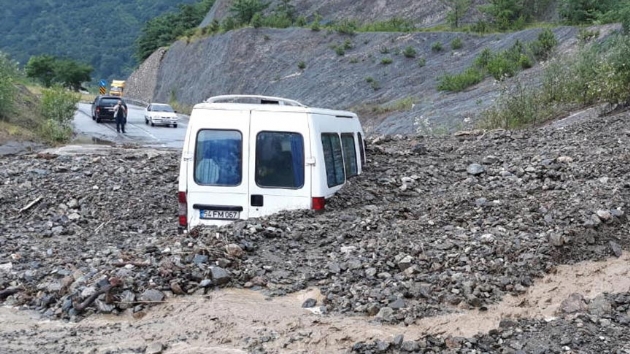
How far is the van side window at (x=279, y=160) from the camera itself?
8.36 m

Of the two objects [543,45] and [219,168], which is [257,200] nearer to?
[219,168]

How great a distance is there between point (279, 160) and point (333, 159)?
0.93 metres

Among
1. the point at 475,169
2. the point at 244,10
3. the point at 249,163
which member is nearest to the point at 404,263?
the point at 249,163

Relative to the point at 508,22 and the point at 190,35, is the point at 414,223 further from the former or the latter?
the point at 190,35

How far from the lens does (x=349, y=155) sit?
1029 cm

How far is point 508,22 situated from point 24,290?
35732mm

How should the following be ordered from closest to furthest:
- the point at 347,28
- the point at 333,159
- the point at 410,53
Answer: the point at 333,159
the point at 410,53
the point at 347,28

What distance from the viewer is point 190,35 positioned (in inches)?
2457

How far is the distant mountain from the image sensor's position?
135875 mm

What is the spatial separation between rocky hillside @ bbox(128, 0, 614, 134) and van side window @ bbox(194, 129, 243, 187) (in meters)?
11.4

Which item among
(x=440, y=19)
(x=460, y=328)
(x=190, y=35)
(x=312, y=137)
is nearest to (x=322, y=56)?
(x=440, y=19)

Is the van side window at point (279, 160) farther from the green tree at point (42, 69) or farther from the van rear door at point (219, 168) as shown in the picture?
the green tree at point (42, 69)

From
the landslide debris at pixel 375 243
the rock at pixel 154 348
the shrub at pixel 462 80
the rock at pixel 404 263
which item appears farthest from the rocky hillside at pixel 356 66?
the rock at pixel 154 348

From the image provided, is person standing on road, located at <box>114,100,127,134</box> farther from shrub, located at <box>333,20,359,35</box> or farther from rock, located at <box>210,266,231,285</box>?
rock, located at <box>210,266,231,285</box>
